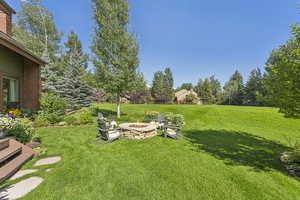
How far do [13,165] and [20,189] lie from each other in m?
1.04

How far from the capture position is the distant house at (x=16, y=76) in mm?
7199

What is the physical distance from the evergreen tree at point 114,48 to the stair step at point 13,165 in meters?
7.46

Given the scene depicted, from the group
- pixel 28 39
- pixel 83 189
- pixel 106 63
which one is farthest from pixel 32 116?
pixel 28 39

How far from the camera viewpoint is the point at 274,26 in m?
10.3

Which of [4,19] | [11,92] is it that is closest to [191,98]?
[11,92]

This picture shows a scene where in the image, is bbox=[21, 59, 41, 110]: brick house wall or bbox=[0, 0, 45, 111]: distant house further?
bbox=[21, 59, 41, 110]: brick house wall

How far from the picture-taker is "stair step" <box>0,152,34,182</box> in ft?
9.50

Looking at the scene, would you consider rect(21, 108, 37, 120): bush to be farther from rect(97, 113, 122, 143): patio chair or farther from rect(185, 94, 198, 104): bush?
rect(185, 94, 198, 104): bush

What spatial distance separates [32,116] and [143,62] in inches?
350

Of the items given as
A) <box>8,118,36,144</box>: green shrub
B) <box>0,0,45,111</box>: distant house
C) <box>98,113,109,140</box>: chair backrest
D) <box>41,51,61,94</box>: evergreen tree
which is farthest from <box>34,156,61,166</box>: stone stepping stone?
<box>41,51,61,94</box>: evergreen tree

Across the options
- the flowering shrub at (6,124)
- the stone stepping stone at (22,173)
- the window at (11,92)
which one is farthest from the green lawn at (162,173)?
the window at (11,92)

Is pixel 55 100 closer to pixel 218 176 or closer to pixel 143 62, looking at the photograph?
pixel 143 62

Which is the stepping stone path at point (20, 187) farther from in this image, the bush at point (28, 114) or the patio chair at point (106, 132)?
the bush at point (28, 114)

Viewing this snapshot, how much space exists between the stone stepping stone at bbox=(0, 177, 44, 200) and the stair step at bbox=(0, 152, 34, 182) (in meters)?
0.37
